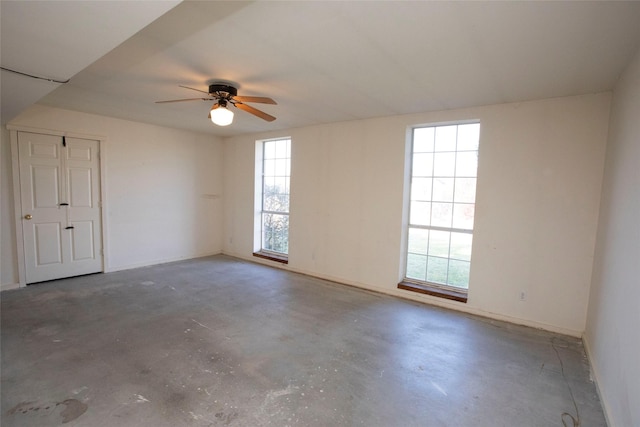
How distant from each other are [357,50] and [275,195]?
384cm

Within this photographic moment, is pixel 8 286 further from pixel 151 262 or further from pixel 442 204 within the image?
pixel 442 204

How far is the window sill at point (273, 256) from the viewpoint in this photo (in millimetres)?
5473

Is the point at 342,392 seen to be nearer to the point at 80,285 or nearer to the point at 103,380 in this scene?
the point at 103,380

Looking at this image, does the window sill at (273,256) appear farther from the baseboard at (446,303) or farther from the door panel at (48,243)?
the door panel at (48,243)

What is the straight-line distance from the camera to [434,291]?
3.91 m

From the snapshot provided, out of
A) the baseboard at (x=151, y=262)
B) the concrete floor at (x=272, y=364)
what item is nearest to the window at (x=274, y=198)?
the baseboard at (x=151, y=262)

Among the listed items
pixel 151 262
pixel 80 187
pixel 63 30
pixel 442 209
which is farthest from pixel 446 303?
pixel 80 187

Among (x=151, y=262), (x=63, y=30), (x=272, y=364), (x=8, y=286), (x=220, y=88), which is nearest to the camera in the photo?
(x=63, y=30)

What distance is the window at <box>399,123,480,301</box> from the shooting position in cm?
379

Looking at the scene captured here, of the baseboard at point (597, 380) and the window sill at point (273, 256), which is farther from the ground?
the window sill at point (273, 256)

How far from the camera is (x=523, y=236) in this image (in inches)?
132

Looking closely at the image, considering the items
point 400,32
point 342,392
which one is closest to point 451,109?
point 400,32

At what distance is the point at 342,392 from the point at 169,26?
274 cm

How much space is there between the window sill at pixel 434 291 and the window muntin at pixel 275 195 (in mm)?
2350
